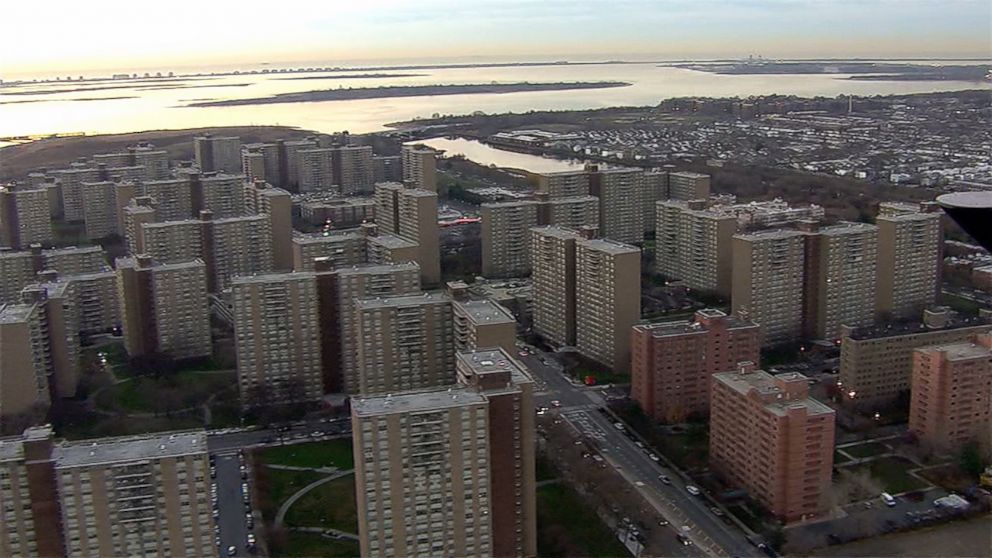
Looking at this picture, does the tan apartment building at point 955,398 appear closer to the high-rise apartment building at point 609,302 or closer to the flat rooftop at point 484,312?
the high-rise apartment building at point 609,302

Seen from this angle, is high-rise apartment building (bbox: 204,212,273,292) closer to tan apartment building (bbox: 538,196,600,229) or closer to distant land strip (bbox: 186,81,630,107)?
tan apartment building (bbox: 538,196,600,229)

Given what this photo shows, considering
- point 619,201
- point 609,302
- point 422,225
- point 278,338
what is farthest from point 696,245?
point 278,338

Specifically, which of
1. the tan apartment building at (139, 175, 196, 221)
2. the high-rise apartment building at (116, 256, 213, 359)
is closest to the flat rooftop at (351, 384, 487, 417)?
the high-rise apartment building at (116, 256, 213, 359)

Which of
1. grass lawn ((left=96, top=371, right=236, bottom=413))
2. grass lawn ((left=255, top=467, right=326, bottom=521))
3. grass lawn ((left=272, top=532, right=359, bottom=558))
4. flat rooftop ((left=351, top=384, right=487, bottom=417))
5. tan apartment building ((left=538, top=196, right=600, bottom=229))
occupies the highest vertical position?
flat rooftop ((left=351, top=384, right=487, bottom=417))

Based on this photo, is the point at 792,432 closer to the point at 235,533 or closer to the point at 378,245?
the point at 235,533

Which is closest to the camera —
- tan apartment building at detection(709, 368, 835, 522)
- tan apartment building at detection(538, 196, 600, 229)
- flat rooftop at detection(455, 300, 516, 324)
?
tan apartment building at detection(709, 368, 835, 522)

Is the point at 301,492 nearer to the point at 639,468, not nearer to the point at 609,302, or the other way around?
the point at 639,468

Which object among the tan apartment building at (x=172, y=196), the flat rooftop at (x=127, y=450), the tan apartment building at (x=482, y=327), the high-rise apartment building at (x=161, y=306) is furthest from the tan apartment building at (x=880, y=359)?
the tan apartment building at (x=172, y=196)
